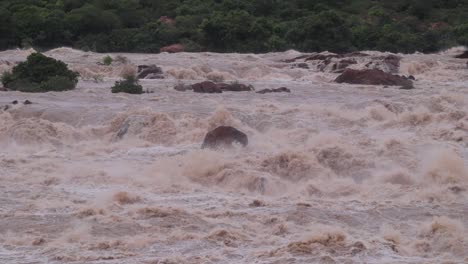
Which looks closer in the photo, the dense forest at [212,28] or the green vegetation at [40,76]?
the green vegetation at [40,76]

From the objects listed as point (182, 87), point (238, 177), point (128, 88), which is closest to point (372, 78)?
point (182, 87)

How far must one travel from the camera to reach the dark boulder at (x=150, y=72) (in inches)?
887

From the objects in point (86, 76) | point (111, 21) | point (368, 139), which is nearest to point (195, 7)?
point (111, 21)

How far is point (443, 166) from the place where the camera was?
1155 cm

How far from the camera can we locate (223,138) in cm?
1305

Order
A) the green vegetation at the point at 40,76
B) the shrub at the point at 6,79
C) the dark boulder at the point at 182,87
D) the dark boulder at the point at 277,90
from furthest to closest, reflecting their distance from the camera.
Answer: the shrub at the point at 6,79
the dark boulder at the point at 182,87
the green vegetation at the point at 40,76
the dark boulder at the point at 277,90

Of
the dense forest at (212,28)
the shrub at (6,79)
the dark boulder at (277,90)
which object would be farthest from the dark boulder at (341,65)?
the shrub at (6,79)

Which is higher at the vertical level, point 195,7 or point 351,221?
point 195,7

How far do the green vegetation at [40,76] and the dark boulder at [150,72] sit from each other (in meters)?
2.76

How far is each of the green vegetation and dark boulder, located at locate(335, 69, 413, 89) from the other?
6966 millimetres

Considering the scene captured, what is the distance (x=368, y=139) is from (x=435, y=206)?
351 cm

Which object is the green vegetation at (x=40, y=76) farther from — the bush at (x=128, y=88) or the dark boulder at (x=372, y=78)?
the dark boulder at (x=372, y=78)

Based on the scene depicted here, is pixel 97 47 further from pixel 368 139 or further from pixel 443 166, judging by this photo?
pixel 443 166

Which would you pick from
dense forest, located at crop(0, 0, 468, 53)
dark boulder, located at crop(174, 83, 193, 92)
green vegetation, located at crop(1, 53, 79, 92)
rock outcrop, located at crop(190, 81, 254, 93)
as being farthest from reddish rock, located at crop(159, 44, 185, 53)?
rock outcrop, located at crop(190, 81, 254, 93)
